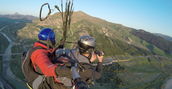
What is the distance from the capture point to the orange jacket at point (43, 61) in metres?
4.59

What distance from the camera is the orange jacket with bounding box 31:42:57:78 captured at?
4.59 metres

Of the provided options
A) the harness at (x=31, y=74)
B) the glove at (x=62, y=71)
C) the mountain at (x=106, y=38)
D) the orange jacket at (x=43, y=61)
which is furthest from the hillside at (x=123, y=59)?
the glove at (x=62, y=71)

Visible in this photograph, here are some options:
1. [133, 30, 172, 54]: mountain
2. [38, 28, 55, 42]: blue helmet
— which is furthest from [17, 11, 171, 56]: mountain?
[38, 28, 55, 42]: blue helmet

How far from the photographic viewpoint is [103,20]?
165 m

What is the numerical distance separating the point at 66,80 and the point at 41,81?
0.56 metres

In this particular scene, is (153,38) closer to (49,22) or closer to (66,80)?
(49,22)

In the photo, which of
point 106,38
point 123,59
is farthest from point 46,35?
point 106,38

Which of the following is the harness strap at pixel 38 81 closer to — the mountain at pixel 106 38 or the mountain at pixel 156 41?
the mountain at pixel 106 38

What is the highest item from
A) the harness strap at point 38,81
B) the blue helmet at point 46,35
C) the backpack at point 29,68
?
the blue helmet at point 46,35

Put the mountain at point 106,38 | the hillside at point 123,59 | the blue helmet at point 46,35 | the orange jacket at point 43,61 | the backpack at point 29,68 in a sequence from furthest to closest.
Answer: the mountain at point 106,38
the hillside at point 123,59
the blue helmet at point 46,35
the backpack at point 29,68
the orange jacket at point 43,61

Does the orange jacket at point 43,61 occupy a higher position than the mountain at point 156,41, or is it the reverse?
the orange jacket at point 43,61

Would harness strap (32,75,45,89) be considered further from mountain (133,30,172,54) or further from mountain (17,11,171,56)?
mountain (133,30,172,54)

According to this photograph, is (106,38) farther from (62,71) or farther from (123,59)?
(62,71)

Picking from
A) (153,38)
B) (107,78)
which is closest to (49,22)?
(153,38)
